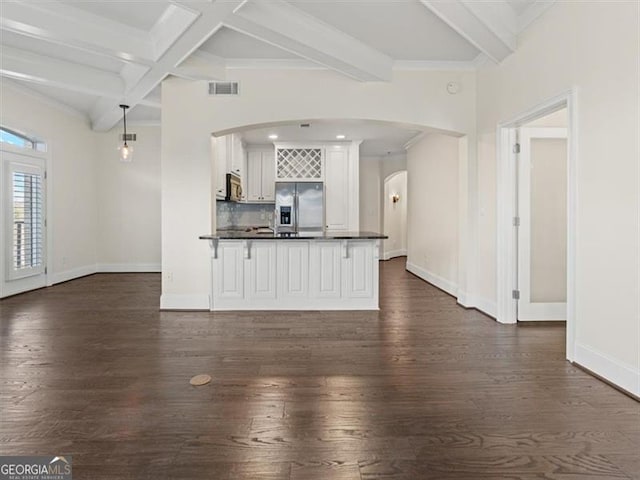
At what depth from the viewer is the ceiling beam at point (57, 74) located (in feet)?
13.8

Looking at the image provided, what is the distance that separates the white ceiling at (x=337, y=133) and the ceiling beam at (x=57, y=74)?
2094mm

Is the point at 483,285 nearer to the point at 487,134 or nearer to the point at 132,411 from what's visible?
the point at 487,134

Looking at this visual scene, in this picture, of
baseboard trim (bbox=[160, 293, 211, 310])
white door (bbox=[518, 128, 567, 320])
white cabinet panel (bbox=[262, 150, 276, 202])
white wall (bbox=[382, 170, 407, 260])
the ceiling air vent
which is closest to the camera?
white door (bbox=[518, 128, 567, 320])

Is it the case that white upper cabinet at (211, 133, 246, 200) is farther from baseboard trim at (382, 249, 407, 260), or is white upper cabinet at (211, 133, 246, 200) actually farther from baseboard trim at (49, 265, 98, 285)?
baseboard trim at (382, 249, 407, 260)

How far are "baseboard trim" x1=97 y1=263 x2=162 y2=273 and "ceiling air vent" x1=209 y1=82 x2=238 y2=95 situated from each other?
178 inches

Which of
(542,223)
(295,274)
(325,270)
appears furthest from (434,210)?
(295,274)

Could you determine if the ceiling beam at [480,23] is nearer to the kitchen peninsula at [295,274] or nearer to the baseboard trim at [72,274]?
the kitchen peninsula at [295,274]

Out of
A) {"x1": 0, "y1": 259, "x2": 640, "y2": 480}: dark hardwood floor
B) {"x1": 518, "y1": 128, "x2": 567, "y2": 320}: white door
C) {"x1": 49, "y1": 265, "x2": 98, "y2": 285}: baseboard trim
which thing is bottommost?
{"x1": 0, "y1": 259, "x2": 640, "y2": 480}: dark hardwood floor

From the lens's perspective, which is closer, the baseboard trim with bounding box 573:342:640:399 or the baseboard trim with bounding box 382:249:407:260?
the baseboard trim with bounding box 573:342:640:399

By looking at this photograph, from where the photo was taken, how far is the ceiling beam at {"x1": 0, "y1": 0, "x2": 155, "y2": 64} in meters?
3.18

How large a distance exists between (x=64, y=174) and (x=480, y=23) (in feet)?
22.3

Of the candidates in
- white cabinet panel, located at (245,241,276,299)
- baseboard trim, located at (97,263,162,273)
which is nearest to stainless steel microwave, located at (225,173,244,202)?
white cabinet panel, located at (245,241,276,299)

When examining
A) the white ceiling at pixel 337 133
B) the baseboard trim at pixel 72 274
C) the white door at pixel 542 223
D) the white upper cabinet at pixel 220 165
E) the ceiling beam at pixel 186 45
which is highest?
the white ceiling at pixel 337 133

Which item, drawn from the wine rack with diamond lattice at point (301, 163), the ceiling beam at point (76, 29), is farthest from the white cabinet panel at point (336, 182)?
the ceiling beam at point (76, 29)
